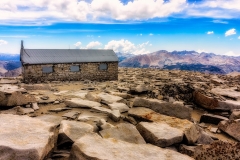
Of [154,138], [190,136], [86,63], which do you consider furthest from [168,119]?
[86,63]

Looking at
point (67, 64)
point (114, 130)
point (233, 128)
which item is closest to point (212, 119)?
point (233, 128)

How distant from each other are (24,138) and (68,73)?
15.4 m

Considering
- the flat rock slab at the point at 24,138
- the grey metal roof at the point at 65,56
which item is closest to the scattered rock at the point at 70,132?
the flat rock slab at the point at 24,138

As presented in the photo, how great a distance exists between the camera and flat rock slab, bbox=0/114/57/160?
11.8 feet

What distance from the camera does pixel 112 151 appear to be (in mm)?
4129

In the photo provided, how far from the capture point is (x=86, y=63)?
19.8 m

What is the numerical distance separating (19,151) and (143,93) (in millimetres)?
9254

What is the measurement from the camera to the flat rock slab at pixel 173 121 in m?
6.03

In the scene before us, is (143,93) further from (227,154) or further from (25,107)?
(227,154)

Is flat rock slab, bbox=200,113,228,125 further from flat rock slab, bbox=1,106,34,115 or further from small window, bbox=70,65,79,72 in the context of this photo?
small window, bbox=70,65,79,72

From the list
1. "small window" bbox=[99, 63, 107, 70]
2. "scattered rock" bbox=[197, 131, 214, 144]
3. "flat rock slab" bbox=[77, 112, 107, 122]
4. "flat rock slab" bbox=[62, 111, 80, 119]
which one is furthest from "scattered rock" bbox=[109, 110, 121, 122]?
"small window" bbox=[99, 63, 107, 70]

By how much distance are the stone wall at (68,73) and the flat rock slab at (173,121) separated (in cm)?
1243

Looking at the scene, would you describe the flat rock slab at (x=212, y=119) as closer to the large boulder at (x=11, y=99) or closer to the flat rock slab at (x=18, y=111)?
the flat rock slab at (x=18, y=111)

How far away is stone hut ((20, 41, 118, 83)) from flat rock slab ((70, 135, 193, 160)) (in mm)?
14834
